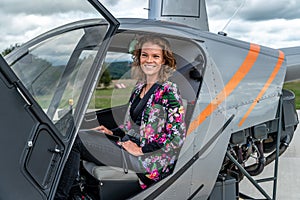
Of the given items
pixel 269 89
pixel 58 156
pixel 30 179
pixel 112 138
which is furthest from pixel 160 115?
pixel 269 89

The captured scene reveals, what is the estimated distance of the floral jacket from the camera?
2.19m

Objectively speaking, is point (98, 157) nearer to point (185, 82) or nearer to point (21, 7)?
point (185, 82)

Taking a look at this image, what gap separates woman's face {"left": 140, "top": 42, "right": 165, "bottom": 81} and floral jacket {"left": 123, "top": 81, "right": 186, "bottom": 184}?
0.53ft

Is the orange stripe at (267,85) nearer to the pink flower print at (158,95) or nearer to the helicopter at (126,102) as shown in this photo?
the helicopter at (126,102)

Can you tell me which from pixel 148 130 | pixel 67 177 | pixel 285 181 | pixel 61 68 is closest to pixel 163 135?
pixel 148 130

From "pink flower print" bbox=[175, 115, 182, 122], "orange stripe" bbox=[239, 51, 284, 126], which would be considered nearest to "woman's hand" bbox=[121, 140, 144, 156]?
"pink flower print" bbox=[175, 115, 182, 122]

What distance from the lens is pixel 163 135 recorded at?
2.19m

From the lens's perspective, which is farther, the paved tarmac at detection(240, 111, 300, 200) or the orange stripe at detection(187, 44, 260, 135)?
the paved tarmac at detection(240, 111, 300, 200)

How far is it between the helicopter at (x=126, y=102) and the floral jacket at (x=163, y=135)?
2.4 inches

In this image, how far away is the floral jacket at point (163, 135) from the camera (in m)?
2.19

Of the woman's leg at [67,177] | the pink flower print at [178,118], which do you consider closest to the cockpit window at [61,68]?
the woman's leg at [67,177]

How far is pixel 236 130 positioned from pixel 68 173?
3.96ft

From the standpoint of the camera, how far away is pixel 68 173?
1.97 metres

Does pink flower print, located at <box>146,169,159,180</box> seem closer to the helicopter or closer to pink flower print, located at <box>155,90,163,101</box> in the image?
the helicopter
